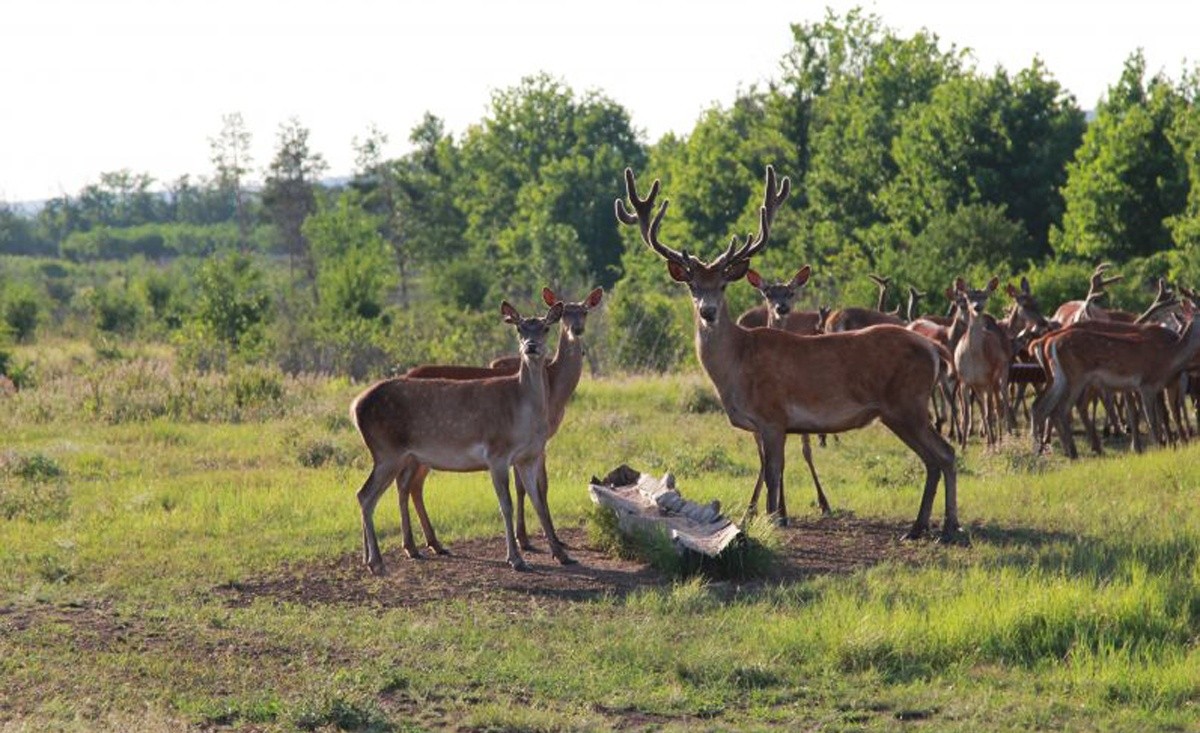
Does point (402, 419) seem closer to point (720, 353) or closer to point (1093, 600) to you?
point (720, 353)

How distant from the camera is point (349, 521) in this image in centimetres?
1502

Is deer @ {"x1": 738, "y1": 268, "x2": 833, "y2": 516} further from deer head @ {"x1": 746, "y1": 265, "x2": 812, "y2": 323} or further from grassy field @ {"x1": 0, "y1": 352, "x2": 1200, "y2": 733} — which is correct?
grassy field @ {"x1": 0, "y1": 352, "x2": 1200, "y2": 733}

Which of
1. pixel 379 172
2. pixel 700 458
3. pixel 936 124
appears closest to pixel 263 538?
pixel 700 458

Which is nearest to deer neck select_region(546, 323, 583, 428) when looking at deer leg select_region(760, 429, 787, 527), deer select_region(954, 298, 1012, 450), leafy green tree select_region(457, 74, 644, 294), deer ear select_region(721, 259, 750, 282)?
deer ear select_region(721, 259, 750, 282)

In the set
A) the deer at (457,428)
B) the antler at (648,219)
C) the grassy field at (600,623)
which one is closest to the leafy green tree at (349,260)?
the grassy field at (600,623)

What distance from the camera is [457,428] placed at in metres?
12.8

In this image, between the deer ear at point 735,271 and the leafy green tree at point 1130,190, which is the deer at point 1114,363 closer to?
the deer ear at point 735,271

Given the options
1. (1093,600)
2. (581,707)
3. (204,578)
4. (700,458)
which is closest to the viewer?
(581,707)

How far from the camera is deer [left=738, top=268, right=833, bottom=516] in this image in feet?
48.9

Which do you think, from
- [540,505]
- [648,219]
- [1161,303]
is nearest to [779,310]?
[648,219]

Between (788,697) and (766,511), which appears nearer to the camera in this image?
(788,697)

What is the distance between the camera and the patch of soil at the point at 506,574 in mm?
11812

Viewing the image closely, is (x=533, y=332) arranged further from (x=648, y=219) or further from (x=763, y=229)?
(x=763, y=229)

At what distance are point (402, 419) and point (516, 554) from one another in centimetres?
141
